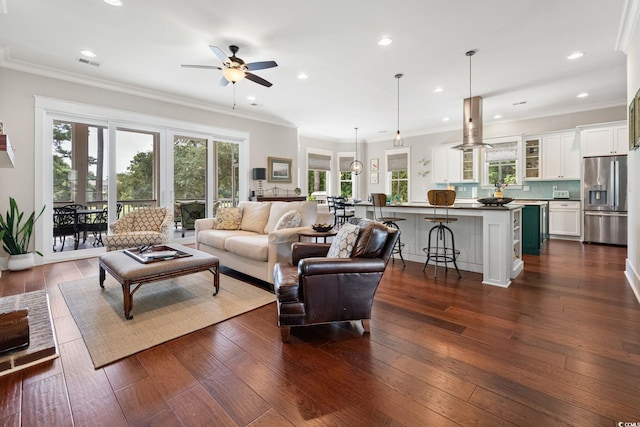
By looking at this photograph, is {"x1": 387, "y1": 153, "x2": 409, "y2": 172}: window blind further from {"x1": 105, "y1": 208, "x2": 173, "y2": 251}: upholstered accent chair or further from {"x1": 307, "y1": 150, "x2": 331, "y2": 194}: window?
{"x1": 105, "y1": 208, "x2": 173, "y2": 251}: upholstered accent chair

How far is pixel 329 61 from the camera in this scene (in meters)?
4.09

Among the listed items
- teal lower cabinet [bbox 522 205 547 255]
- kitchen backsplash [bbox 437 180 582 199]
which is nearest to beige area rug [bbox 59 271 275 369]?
teal lower cabinet [bbox 522 205 547 255]

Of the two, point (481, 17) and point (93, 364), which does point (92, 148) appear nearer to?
point (93, 364)

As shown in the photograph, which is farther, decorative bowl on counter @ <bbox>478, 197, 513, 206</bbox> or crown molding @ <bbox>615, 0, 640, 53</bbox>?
decorative bowl on counter @ <bbox>478, 197, 513, 206</bbox>

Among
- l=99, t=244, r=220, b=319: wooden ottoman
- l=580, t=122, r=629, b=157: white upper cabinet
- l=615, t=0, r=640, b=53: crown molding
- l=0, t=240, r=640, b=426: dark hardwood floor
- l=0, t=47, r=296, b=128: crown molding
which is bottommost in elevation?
l=0, t=240, r=640, b=426: dark hardwood floor

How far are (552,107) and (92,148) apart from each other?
354 inches

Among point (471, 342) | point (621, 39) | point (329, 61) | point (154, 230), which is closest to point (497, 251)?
point (471, 342)

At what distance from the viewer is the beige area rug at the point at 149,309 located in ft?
6.96

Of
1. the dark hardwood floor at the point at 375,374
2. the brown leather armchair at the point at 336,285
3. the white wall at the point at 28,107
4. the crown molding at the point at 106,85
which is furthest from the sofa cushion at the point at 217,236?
the crown molding at the point at 106,85

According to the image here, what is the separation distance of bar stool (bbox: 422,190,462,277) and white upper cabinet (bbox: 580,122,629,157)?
426 cm

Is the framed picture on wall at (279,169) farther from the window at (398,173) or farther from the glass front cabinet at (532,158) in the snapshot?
the glass front cabinet at (532,158)

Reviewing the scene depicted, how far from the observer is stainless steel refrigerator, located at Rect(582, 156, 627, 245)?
5.50 m

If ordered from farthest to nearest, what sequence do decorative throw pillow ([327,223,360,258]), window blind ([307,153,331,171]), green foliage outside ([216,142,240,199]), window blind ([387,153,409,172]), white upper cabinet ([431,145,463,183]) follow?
window blind ([307,153,331,171]), window blind ([387,153,409,172]), white upper cabinet ([431,145,463,183]), green foliage outside ([216,142,240,199]), decorative throw pillow ([327,223,360,258])

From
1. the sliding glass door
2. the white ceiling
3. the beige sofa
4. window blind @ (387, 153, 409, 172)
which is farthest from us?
window blind @ (387, 153, 409, 172)
